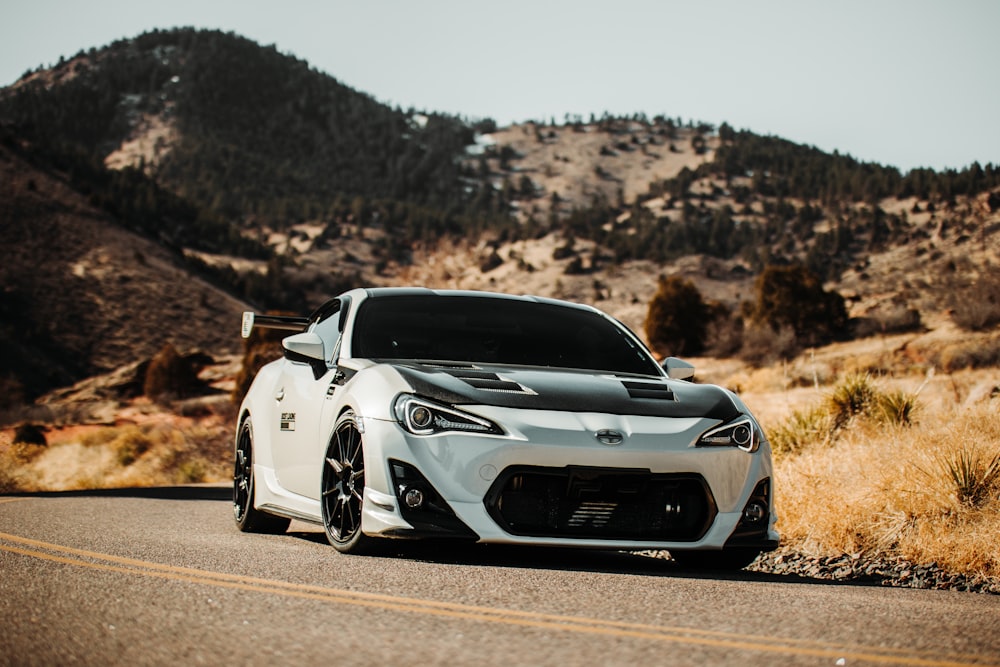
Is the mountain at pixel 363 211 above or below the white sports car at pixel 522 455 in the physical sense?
above

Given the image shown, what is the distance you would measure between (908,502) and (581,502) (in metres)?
3.17

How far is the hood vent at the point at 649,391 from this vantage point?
6.36 meters

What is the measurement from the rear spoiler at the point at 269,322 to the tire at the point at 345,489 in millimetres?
1960

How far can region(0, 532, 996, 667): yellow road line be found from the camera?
Answer: 3.82 meters

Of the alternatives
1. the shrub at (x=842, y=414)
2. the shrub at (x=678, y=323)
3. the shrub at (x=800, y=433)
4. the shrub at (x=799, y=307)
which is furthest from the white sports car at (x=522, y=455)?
the shrub at (x=678, y=323)

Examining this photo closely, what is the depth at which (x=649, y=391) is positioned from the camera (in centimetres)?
645

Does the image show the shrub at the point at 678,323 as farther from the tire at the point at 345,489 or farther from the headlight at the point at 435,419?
the headlight at the point at 435,419

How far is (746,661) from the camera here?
11.9 ft

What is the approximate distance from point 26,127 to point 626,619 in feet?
327

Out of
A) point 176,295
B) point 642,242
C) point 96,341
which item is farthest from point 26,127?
point 642,242

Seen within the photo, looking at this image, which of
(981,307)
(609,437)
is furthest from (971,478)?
(981,307)

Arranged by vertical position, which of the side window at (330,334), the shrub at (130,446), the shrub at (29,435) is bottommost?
the shrub at (29,435)

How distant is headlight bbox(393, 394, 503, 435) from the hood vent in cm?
91

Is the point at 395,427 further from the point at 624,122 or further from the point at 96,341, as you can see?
the point at 624,122
